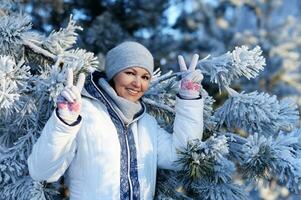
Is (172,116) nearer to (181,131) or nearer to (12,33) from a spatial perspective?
(181,131)

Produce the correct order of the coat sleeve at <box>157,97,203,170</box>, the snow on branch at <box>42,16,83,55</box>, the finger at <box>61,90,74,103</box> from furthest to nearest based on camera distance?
the snow on branch at <box>42,16,83,55</box>
the coat sleeve at <box>157,97,203,170</box>
the finger at <box>61,90,74,103</box>

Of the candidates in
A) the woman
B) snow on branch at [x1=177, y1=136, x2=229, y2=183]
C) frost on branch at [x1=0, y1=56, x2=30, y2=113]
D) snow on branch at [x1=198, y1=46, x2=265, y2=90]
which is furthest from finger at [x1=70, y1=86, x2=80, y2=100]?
snow on branch at [x1=198, y1=46, x2=265, y2=90]

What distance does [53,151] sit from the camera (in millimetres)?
1027

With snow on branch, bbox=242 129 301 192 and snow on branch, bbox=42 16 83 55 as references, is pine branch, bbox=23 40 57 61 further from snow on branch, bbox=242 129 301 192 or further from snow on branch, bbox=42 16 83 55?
snow on branch, bbox=242 129 301 192

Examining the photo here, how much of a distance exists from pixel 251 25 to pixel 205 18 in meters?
0.51

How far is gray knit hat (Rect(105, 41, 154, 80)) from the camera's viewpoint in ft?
3.90

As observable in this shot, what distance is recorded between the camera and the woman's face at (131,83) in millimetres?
1187

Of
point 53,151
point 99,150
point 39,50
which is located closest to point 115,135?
point 99,150

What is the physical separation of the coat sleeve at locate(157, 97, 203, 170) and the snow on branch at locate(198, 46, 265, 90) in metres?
0.09

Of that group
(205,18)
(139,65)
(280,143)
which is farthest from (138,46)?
(205,18)

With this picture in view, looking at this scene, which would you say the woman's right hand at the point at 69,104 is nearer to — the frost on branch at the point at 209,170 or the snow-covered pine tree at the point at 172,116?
the snow-covered pine tree at the point at 172,116

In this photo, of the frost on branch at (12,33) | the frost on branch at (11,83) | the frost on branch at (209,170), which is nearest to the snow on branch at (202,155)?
the frost on branch at (209,170)

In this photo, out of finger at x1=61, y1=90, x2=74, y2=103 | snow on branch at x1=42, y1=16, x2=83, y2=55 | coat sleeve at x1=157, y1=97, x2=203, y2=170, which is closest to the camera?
finger at x1=61, y1=90, x2=74, y2=103

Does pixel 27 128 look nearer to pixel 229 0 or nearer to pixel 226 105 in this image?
pixel 226 105
